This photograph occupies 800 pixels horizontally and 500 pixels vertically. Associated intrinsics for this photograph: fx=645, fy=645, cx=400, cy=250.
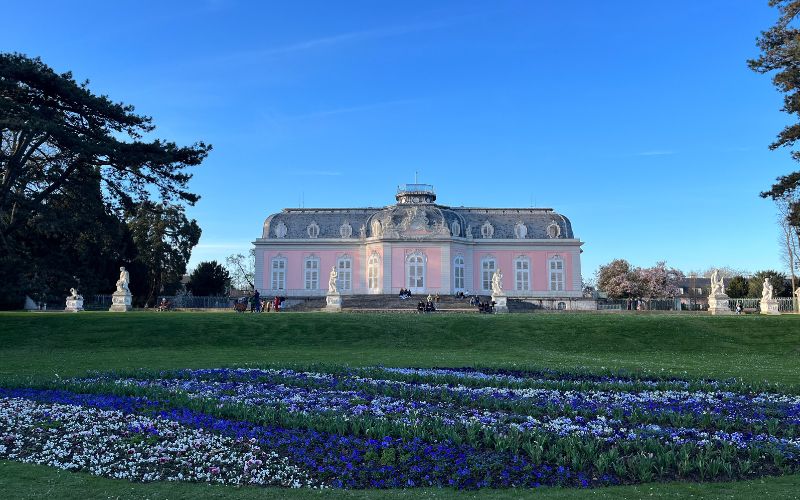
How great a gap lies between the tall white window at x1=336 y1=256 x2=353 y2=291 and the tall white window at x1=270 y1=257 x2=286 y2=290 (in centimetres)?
435

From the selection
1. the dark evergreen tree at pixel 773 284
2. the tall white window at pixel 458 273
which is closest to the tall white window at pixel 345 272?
the tall white window at pixel 458 273

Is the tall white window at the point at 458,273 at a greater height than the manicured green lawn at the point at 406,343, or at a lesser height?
greater

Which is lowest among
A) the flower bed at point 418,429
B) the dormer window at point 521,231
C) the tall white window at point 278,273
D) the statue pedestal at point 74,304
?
the flower bed at point 418,429

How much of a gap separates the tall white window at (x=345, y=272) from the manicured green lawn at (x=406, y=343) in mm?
24145

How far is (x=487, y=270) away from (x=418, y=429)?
4357 cm

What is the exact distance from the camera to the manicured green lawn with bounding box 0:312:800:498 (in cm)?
1543

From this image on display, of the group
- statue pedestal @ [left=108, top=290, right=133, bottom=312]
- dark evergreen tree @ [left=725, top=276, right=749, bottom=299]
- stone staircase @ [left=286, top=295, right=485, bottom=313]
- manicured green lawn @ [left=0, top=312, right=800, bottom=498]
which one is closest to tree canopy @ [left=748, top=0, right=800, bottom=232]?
manicured green lawn @ [left=0, top=312, right=800, bottom=498]

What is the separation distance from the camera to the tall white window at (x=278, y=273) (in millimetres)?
51094

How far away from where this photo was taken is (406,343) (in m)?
21.4

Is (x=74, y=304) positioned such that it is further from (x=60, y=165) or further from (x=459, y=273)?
(x=459, y=273)

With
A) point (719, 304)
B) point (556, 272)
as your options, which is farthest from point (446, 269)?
point (719, 304)

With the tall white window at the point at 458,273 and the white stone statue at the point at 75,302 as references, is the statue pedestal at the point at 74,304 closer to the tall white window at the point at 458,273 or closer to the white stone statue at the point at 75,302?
the white stone statue at the point at 75,302

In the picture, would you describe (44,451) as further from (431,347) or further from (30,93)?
(30,93)

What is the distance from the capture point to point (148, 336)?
2133cm
